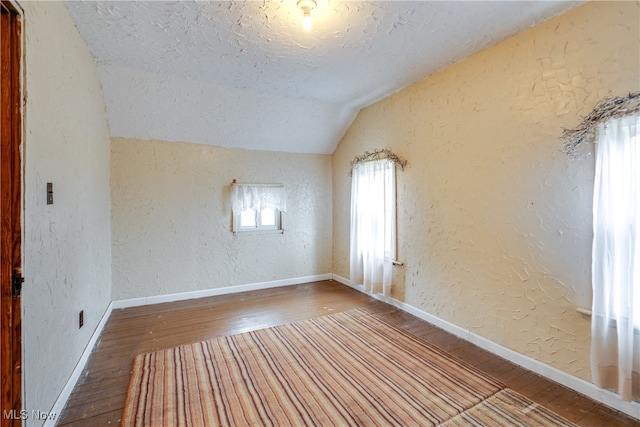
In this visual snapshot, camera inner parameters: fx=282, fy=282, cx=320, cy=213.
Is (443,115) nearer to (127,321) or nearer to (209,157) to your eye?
(209,157)

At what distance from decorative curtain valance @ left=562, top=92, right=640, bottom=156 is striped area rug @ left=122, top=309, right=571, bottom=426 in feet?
5.63

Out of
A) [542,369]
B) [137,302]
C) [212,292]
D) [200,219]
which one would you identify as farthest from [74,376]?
[542,369]

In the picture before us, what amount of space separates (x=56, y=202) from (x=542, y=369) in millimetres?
3478

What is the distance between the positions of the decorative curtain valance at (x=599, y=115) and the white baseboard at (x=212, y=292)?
11.5ft

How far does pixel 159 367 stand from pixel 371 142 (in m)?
3.25

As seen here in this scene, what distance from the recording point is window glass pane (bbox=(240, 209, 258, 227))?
161 inches

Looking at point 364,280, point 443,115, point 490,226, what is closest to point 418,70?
point 443,115

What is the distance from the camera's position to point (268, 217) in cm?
431

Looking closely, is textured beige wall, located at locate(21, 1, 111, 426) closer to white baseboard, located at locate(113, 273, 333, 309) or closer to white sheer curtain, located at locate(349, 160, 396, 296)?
white baseboard, located at locate(113, 273, 333, 309)

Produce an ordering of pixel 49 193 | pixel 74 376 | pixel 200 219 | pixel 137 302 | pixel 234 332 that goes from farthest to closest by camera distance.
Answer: pixel 200 219 < pixel 137 302 < pixel 234 332 < pixel 74 376 < pixel 49 193

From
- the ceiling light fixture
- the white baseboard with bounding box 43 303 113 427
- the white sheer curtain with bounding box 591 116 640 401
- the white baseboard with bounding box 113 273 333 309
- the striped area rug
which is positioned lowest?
the striped area rug

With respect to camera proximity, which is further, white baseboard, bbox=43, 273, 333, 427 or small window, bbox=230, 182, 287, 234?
small window, bbox=230, 182, 287, 234

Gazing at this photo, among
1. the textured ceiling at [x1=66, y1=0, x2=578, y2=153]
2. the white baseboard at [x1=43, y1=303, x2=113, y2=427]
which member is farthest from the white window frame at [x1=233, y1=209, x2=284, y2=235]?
the white baseboard at [x1=43, y1=303, x2=113, y2=427]

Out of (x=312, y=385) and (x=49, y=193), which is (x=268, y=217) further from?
(x=49, y=193)
